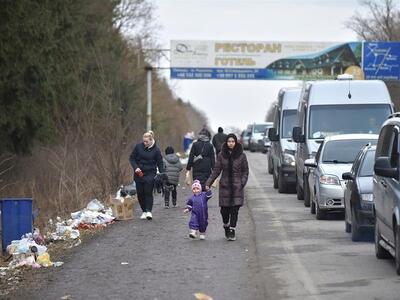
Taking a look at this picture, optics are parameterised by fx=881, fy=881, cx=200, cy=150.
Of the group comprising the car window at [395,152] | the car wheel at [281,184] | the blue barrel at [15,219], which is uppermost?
the car window at [395,152]

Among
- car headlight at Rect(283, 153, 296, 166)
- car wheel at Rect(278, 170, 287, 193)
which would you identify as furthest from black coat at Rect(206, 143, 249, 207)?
→ car wheel at Rect(278, 170, 287, 193)

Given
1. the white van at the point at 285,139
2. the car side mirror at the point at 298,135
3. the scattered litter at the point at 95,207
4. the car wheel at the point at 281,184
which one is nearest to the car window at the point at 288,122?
the white van at the point at 285,139

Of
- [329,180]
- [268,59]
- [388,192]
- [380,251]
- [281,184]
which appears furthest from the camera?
[268,59]

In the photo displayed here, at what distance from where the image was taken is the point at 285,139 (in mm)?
25672

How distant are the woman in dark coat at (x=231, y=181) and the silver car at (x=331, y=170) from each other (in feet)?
11.0

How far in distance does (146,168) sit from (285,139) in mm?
8993

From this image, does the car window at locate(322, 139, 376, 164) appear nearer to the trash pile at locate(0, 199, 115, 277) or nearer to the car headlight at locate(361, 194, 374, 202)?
the car headlight at locate(361, 194, 374, 202)

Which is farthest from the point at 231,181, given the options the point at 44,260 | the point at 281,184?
the point at 281,184

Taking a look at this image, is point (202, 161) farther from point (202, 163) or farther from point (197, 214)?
point (197, 214)

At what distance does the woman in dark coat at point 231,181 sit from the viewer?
14023mm

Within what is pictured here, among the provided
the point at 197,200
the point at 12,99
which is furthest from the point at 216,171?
the point at 12,99

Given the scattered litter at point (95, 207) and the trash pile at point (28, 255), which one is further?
the scattered litter at point (95, 207)

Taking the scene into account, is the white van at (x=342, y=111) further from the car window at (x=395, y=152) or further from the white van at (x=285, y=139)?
the car window at (x=395, y=152)

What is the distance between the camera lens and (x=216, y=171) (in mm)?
14266
